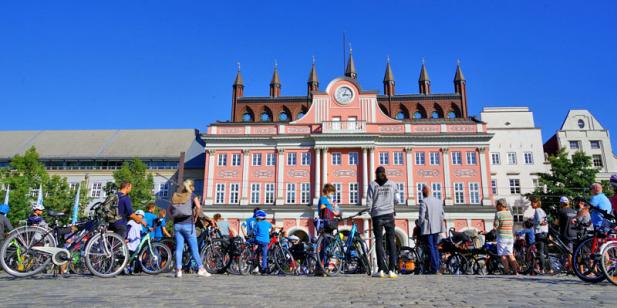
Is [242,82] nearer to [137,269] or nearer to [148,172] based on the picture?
[148,172]

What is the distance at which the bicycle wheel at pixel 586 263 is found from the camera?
6.45 m

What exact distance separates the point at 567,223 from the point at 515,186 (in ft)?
127

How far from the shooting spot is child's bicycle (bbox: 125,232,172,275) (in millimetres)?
7906

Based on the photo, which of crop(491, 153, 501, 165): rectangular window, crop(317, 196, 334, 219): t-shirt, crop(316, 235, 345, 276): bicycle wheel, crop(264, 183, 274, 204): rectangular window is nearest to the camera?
crop(316, 235, 345, 276): bicycle wheel

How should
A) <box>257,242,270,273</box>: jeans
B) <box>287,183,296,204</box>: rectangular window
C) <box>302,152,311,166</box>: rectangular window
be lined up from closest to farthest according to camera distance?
<box>257,242,270,273</box>: jeans
<box>287,183,296,204</box>: rectangular window
<box>302,152,311,166</box>: rectangular window

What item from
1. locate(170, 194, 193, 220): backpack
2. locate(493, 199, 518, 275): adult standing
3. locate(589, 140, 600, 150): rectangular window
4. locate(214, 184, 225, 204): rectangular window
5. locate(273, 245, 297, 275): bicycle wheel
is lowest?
locate(273, 245, 297, 275): bicycle wheel

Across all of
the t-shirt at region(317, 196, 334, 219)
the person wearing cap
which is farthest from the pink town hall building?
the t-shirt at region(317, 196, 334, 219)

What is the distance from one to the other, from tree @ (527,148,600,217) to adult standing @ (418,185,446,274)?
29.1 metres

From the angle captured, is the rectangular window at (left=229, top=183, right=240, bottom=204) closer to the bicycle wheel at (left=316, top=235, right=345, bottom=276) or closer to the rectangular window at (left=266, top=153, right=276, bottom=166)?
the rectangular window at (left=266, top=153, right=276, bottom=166)

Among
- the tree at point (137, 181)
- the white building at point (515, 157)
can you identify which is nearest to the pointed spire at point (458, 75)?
the white building at point (515, 157)

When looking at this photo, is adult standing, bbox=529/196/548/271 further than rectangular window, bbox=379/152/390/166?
No

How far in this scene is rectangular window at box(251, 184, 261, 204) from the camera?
126ft

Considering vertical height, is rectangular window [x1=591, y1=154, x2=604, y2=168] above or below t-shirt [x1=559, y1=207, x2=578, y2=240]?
above

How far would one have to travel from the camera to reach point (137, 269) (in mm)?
8078
